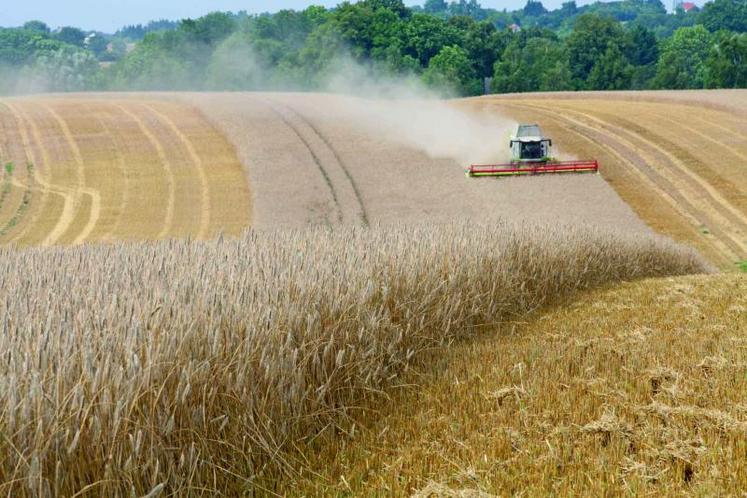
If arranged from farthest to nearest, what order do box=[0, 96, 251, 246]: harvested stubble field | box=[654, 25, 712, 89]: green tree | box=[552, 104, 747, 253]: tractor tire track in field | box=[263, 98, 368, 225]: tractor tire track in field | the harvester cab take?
box=[654, 25, 712, 89]: green tree
the harvester cab
box=[263, 98, 368, 225]: tractor tire track in field
box=[552, 104, 747, 253]: tractor tire track in field
box=[0, 96, 251, 246]: harvested stubble field

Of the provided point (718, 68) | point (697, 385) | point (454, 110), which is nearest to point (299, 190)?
point (454, 110)

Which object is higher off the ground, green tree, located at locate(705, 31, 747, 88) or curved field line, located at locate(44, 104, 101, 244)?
green tree, located at locate(705, 31, 747, 88)

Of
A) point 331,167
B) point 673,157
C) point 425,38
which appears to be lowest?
point 673,157

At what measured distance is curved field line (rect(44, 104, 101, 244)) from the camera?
2286 centimetres

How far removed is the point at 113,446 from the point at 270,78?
9324 cm

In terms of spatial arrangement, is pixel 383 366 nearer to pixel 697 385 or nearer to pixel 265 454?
pixel 265 454

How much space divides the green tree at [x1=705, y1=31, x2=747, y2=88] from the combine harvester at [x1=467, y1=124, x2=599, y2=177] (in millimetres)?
54925

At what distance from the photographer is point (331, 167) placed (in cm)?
3127

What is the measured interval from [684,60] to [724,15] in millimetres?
70952

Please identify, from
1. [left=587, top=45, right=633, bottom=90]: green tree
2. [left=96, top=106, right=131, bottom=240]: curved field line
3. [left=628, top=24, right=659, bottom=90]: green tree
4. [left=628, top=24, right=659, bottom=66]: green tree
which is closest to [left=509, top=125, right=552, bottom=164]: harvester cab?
[left=96, top=106, right=131, bottom=240]: curved field line

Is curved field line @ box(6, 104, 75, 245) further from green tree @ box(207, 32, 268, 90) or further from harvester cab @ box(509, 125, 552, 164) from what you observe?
green tree @ box(207, 32, 268, 90)

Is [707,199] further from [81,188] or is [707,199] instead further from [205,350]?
[205,350]

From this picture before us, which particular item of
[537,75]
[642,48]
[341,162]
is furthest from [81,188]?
[642,48]

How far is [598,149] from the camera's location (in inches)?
1359
